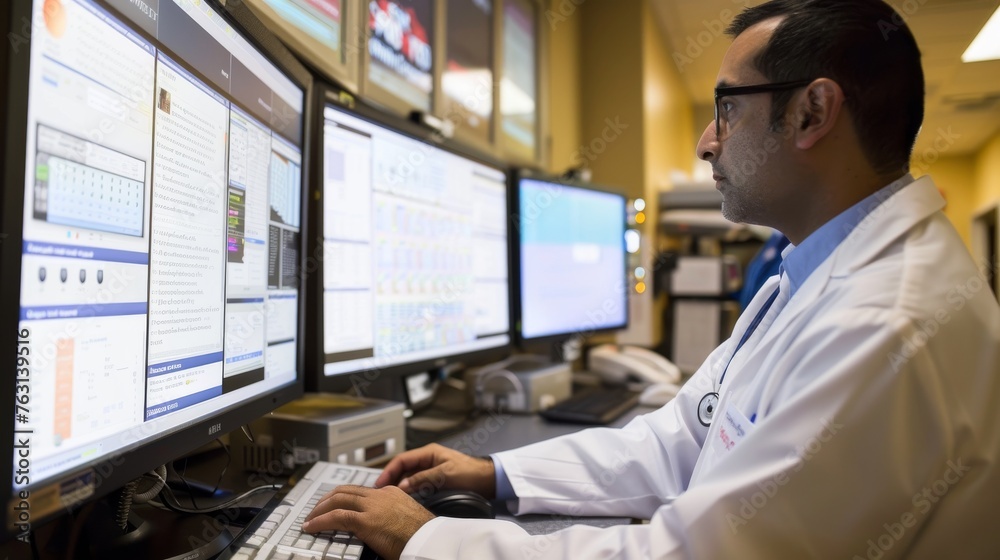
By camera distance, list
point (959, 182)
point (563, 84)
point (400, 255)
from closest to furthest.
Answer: point (400, 255) → point (563, 84) → point (959, 182)

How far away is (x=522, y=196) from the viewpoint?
1.56m

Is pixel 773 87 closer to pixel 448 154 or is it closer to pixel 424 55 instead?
pixel 448 154

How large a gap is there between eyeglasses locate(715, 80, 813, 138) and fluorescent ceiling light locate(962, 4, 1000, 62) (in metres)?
3.12

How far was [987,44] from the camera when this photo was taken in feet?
11.3

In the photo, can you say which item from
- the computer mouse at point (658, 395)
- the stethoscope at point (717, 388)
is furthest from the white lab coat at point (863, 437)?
the computer mouse at point (658, 395)

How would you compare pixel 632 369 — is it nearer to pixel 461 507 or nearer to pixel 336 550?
pixel 461 507

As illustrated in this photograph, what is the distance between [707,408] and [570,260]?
0.90 metres

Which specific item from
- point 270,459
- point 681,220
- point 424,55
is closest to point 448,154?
point 424,55

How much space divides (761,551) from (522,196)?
45.8 inches

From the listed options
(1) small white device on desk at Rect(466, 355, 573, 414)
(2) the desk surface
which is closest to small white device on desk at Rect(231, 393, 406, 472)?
(2) the desk surface

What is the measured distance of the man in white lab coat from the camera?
504 mm

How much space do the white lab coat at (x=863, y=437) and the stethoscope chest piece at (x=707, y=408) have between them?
0.24 meters

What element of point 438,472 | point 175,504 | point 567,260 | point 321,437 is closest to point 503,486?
point 438,472

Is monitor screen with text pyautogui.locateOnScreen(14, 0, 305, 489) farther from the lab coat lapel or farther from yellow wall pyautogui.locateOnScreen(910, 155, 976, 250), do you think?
yellow wall pyautogui.locateOnScreen(910, 155, 976, 250)
